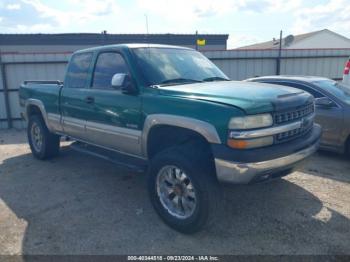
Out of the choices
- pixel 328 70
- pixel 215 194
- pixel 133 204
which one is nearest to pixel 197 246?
pixel 215 194

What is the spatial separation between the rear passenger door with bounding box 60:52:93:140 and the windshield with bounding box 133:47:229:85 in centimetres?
110

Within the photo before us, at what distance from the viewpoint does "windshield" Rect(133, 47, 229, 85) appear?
12.9 feet

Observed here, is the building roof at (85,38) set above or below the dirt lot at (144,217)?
above

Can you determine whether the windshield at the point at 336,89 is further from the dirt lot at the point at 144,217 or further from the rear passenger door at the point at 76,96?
the rear passenger door at the point at 76,96

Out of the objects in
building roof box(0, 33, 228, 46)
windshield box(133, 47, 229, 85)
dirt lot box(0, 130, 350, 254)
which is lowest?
dirt lot box(0, 130, 350, 254)

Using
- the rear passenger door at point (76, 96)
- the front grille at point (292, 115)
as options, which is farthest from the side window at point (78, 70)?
the front grille at point (292, 115)

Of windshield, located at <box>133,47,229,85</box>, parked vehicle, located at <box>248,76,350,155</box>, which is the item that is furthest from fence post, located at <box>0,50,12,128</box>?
parked vehicle, located at <box>248,76,350,155</box>

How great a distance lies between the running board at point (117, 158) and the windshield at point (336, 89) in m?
3.70

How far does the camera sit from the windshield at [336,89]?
5637 mm

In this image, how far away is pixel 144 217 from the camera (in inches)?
149

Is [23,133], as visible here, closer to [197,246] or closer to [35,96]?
[35,96]

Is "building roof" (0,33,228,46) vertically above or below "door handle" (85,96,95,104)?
above

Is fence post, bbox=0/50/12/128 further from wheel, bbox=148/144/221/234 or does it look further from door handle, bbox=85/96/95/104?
wheel, bbox=148/144/221/234

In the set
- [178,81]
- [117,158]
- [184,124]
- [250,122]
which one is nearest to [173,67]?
[178,81]
